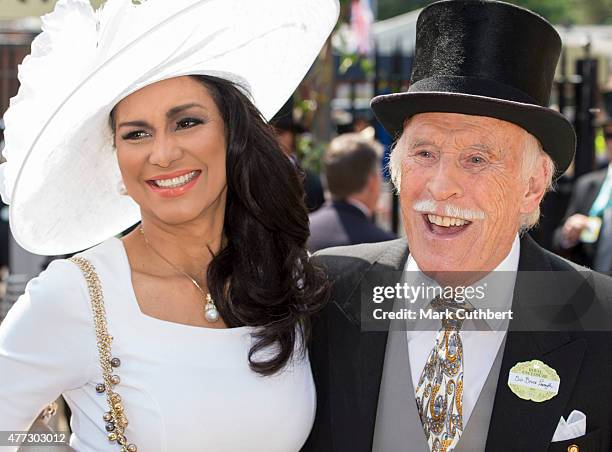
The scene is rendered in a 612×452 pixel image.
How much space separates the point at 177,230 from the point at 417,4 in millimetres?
34942

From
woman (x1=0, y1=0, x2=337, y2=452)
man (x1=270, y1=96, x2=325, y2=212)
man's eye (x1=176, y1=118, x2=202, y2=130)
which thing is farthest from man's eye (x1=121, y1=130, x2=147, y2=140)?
man (x1=270, y1=96, x2=325, y2=212)

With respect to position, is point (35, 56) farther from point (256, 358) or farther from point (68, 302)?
point (256, 358)

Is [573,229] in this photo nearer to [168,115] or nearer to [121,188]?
[121,188]

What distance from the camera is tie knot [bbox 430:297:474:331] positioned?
8.79 feet

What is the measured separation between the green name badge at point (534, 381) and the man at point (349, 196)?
2.64 metres

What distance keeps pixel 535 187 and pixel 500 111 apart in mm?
327

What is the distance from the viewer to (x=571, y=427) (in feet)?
8.10

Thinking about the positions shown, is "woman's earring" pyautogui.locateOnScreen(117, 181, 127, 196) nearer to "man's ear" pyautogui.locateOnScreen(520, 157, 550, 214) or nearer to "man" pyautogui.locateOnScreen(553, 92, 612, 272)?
"man's ear" pyautogui.locateOnScreen(520, 157, 550, 214)

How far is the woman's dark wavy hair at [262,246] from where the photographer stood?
2.89m

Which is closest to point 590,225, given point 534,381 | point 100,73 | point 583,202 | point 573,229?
point 573,229

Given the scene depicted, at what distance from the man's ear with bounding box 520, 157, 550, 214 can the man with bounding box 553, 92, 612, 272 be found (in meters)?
3.23

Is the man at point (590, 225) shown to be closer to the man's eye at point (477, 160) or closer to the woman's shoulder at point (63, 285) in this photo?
the man's eye at point (477, 160)

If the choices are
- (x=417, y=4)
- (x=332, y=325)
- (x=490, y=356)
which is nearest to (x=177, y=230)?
(x=332, y=325)

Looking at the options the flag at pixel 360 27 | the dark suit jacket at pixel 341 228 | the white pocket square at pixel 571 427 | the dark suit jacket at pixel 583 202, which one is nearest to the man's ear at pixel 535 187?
the white pocket square at pixel 571 427
